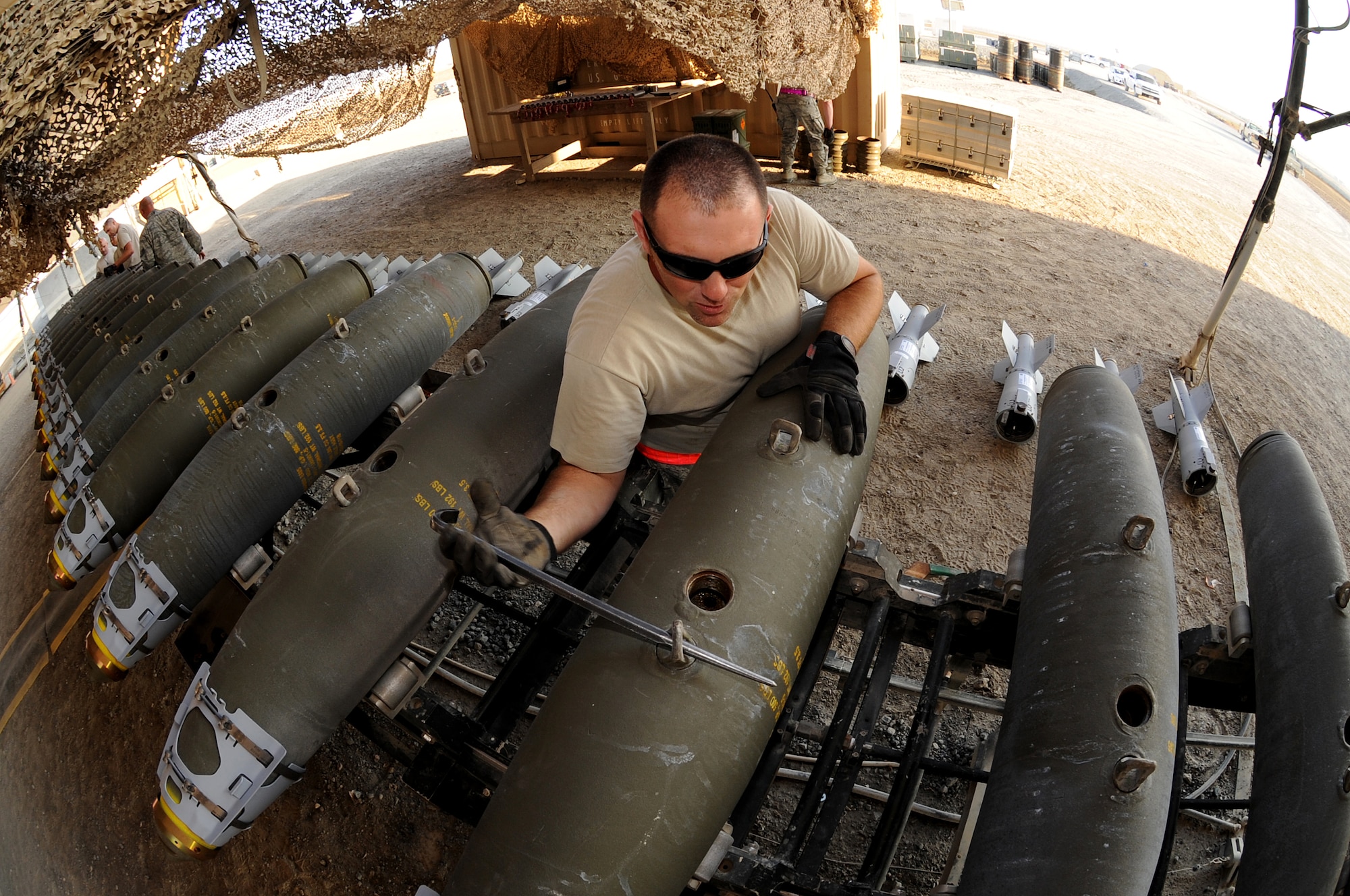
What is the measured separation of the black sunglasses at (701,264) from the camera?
87.1 inches

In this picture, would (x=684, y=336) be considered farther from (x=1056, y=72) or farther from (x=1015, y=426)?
(x=1056, y=72)

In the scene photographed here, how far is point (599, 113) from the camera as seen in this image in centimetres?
1092

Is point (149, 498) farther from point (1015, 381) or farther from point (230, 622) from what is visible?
point (1015, 381)

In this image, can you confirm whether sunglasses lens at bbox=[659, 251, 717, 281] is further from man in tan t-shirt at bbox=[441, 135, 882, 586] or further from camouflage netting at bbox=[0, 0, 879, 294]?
camouflage netting at bbox=[0, 0, 879, 294]

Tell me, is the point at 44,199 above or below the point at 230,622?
above

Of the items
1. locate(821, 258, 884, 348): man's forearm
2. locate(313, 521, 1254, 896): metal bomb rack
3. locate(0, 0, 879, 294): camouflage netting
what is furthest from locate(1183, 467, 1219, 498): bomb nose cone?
locate(0, 0, 879, 294): camouflage netting

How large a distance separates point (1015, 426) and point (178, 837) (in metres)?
4.93

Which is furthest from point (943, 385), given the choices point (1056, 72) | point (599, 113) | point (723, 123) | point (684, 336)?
Answer: point (1056, 72)

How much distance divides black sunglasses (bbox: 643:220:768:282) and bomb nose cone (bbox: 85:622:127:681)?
335 cm

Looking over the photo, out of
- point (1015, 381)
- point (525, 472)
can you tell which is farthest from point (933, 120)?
point (525, 472)

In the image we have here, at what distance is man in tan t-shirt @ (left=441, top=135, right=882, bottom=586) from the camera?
7.13 ft

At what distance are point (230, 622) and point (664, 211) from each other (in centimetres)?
278

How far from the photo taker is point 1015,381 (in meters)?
5.13

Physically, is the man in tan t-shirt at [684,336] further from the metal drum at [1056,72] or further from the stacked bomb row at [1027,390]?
the metal drum at [1056,72]
